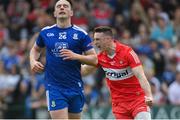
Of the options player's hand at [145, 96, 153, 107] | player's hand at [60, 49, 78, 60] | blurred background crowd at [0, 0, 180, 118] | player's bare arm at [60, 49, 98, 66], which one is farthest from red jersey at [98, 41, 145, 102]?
blurred background crowd at [0, 0, 180, 118]

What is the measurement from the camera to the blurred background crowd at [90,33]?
57.8ft

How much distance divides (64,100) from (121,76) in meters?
1.04

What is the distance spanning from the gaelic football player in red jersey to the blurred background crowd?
5.70 meters

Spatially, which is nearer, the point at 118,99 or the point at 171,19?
the point at 118,99

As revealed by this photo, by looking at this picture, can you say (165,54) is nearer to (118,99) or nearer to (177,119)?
(177,119)

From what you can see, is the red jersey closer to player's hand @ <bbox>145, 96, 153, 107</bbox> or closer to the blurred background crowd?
player's hand @ <bbox>145, 96, 153, 107</bbox>

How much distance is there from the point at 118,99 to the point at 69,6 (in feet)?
5.57

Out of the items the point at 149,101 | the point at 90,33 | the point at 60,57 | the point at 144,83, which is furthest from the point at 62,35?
the point at 90,33

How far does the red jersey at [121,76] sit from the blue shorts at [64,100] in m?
0.62

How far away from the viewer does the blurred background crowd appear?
17.6 m

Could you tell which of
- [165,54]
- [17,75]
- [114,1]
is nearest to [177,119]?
[165,54]

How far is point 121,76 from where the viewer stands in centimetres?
1116

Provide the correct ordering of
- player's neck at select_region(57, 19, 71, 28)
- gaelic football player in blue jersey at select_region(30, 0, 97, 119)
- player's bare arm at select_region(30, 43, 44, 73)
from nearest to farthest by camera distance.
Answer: player's bare arm at select_region(30, 43, 44, 73)
gaelic football player in blue jersey at select_region(30, 0, 97, 119)
player's neck at select_region(57, 19, 71, 28)

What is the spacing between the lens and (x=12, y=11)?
21.8 m
